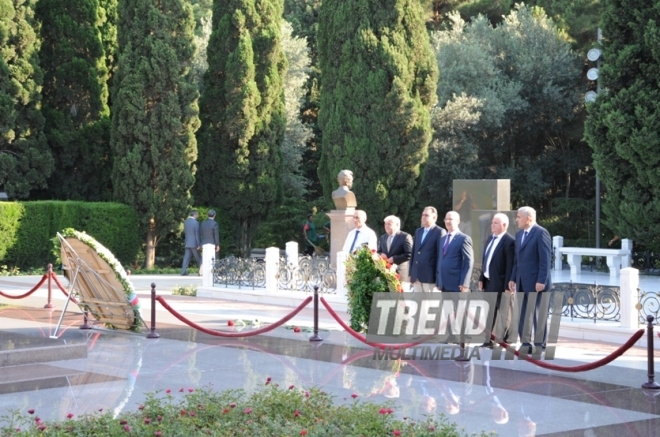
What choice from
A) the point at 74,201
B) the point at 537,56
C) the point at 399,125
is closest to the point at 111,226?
the point at 74,201

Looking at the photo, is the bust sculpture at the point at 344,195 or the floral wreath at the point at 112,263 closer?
the floral wreath at the point at 112,263

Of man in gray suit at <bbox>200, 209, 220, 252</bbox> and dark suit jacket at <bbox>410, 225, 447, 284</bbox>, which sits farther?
man in gray suit at <bbox>200, 209, 220, 252</bbox>

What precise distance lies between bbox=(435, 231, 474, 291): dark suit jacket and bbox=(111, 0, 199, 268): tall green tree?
15.1 metres

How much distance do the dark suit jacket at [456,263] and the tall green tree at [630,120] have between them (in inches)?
437

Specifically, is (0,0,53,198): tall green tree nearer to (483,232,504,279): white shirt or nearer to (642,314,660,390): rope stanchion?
(483,232,504,279): white shirt

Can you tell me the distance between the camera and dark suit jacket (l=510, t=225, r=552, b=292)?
1148cm

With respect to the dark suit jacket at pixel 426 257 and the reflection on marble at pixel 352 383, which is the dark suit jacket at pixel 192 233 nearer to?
the reflection on marble at pixel 352 383

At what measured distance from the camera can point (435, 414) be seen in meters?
8.34

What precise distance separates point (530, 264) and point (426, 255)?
5.68 ft

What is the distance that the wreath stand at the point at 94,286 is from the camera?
1317 centimetres

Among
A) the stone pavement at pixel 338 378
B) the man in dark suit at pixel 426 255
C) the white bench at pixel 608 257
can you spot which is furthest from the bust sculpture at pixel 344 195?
the man in dark suit at pixel 426 255

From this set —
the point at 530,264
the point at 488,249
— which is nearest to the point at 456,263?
the point at 488,249

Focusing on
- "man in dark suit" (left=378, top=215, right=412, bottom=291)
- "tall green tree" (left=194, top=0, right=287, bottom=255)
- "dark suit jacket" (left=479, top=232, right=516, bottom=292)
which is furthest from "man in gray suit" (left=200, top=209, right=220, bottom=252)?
"dark suit jacket" (left=479, top=232, right=516, bottom=292)

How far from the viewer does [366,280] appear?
12.5m
